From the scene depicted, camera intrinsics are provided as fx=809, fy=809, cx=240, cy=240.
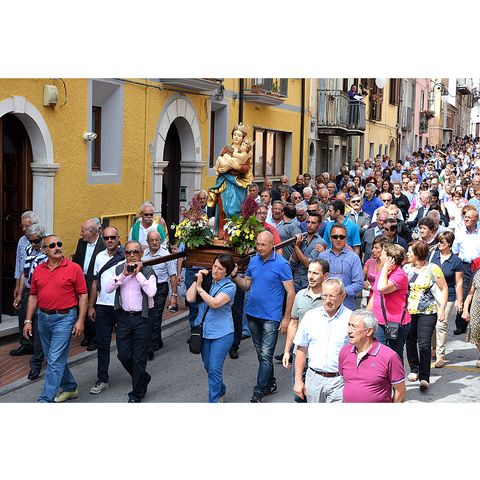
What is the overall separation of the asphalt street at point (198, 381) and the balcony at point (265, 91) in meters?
9.67

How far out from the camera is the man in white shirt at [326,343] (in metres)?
5.86

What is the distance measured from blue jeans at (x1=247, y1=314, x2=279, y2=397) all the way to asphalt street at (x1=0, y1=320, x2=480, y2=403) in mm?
166

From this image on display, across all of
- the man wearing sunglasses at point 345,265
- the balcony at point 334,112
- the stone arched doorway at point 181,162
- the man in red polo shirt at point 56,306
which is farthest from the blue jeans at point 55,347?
the balcony at point 334,112

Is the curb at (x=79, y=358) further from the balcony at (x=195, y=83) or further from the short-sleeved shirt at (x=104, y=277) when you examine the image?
the balcony at (x=195, y=83)

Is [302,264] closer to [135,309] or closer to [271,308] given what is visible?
[271,308]

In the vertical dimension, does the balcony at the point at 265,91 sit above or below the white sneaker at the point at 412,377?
above

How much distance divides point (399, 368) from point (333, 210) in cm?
570

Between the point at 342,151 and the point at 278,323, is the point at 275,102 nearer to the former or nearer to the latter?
the point at 342,151

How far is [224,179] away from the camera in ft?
30.1

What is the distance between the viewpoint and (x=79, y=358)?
9328mm

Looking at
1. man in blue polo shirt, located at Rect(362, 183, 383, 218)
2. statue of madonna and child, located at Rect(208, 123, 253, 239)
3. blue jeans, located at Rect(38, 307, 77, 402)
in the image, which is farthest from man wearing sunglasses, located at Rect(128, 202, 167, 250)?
man in blue polo shirt, located at Rect(362, 183, 383, 218)

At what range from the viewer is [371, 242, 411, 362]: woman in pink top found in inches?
296

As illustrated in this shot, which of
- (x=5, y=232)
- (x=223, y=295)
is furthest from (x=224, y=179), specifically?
(x=5, y=232)

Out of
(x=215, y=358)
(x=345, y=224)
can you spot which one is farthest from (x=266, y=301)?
(x=345, y=224)
